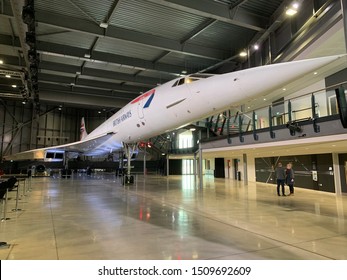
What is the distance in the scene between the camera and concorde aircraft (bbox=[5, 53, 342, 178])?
4677 millimetres

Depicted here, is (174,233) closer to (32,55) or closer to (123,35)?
(123,35)

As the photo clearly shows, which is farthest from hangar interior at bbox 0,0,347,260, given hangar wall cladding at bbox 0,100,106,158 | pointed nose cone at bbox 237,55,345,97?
hangar wall cladding at bbox 0,100,106,158

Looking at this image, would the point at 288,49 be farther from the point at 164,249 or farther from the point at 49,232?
the point at 49,232

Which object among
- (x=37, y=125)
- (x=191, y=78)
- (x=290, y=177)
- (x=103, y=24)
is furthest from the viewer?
(x=37, y=125)

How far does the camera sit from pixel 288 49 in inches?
357

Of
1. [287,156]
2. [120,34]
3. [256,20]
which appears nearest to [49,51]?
[120,34]

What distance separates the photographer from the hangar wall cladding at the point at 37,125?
95.0ft

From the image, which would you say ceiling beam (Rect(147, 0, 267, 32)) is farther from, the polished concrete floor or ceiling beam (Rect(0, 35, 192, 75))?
the polished concrete floor

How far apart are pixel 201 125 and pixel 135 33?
6.91 metres

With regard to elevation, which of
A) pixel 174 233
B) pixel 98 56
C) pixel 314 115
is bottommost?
pixel 174 233

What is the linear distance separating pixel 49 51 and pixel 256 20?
1037cm

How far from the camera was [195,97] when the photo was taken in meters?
6.56

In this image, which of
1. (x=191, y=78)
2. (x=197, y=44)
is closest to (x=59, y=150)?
(x=197, y=44)

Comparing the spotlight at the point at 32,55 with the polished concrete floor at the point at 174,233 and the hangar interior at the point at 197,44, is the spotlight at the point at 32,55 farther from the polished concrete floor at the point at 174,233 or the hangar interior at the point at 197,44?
the polished concrete floor at the point at 174,233
